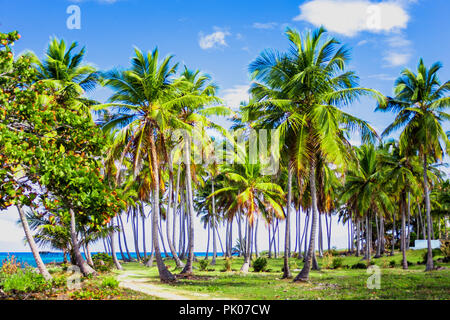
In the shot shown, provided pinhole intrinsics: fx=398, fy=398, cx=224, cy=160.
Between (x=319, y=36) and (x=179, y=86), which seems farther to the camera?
(x=179, y=86)

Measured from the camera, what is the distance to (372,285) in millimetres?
15914

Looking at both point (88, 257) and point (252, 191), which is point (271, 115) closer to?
point (252, 191)

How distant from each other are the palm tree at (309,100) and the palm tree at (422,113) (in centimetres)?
524

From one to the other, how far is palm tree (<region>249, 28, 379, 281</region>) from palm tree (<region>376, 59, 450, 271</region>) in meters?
5.24

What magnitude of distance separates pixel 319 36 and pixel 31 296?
52.8ft

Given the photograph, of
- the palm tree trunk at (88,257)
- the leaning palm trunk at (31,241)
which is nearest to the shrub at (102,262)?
the palm tree trunk at (88,257)

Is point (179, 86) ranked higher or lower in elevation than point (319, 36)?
lower

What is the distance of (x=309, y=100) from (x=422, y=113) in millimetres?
8515

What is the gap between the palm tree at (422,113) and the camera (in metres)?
22.9

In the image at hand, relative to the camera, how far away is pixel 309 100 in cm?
1925

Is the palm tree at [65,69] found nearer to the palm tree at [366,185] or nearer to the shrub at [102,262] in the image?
the shrub at [102,262]
